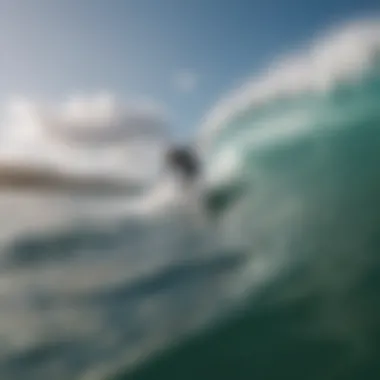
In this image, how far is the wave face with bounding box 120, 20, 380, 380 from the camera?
83.7 inches

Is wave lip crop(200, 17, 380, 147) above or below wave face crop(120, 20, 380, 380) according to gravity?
above

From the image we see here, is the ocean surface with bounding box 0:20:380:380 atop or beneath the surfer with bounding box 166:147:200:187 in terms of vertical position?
beneath

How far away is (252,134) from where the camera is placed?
227 centimetres

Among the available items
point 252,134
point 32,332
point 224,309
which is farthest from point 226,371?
point 252,134

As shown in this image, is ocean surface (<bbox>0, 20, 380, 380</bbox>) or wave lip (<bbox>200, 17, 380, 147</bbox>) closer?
ocean surface (<bbox>0, 20, 380, 380</bbox>)

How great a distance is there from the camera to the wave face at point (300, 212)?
2127 mm

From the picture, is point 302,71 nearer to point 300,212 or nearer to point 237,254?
point 300,212

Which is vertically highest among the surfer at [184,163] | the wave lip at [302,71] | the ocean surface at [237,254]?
the wave lip at [302,71]

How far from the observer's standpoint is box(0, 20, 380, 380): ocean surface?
6.97 feet

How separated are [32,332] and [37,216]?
0.35 m

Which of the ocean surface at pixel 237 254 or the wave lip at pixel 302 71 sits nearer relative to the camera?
the ocean surface at pixel 237 254

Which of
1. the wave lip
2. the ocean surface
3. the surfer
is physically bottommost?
the ocean surface

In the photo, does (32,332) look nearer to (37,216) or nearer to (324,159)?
(37,216)

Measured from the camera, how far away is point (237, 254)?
86.7 inches
